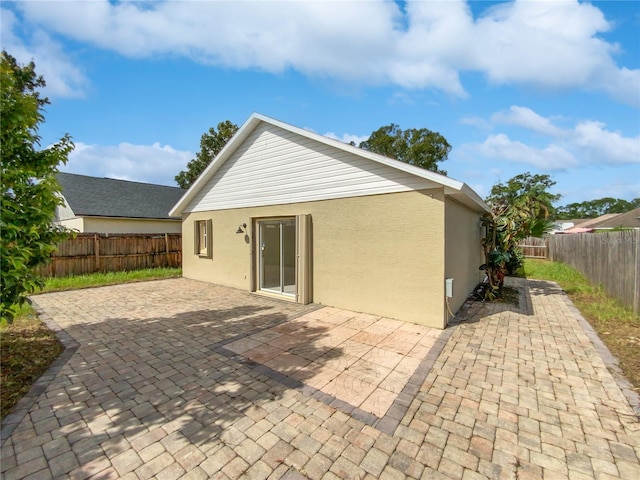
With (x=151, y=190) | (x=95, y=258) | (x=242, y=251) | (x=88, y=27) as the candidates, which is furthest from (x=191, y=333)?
(x=151, y=190)

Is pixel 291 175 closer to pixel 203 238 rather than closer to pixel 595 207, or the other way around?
pixel 203 238

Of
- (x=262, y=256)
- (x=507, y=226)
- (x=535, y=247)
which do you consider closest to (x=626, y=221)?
(x=535, y=247)

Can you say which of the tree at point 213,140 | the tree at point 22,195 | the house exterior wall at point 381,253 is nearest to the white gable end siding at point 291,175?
the house exterior wall at point 381,253

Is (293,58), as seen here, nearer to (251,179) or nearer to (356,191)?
(251,179)

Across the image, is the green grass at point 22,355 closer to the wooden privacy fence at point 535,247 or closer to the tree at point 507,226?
the tree at point 507,226

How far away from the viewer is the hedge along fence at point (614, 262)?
6414mm

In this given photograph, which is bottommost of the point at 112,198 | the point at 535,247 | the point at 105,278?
the point at 105,278

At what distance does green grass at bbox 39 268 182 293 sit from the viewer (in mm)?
9781

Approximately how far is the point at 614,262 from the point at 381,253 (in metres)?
6.97

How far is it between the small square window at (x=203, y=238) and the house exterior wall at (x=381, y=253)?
11.6ft

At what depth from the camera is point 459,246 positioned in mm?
6914

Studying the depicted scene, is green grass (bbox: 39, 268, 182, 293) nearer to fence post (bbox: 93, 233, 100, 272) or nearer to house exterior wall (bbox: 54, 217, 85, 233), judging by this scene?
fence post (bbox: 93, 233, 100, 272)

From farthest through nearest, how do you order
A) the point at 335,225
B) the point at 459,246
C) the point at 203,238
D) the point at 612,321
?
1. the point at 203,238
2. the point at 335,225
3. the point at 459,246
4. the point at 612,321

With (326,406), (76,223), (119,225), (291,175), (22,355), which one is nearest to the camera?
(326,406)
